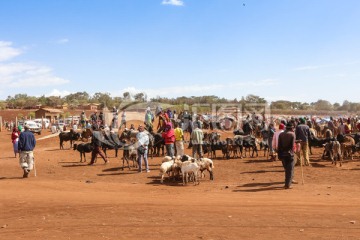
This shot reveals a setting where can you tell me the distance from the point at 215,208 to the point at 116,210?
245 centimetres

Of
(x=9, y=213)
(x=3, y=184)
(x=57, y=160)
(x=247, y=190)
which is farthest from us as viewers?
(x=57, y=160)

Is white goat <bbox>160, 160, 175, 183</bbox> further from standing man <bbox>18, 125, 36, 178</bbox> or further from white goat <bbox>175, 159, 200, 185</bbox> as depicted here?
standing man <bbox>18, 125, 36, 178</bbox>

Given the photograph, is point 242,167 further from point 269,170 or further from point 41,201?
point 41,201

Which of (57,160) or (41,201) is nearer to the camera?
(41,201)

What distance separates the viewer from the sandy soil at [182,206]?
24.5ft

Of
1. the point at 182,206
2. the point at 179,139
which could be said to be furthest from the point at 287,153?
the point at 179,139

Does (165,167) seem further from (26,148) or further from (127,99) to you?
(127,99)

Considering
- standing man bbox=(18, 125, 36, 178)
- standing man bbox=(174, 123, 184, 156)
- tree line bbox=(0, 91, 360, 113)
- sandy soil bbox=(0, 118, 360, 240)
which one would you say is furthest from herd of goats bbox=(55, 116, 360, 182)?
tree line bbox=(0, 91, 360, 113)

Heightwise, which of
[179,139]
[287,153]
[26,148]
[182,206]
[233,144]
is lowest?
[182,206]

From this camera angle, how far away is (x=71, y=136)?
1061 inches

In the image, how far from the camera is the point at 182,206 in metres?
9.41

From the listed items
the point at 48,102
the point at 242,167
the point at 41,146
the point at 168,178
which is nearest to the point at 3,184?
the point at 168,178

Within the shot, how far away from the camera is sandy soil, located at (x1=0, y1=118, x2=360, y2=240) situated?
747 cm

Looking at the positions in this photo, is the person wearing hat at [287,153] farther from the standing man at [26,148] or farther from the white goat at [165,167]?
the standing man at [26,148]
